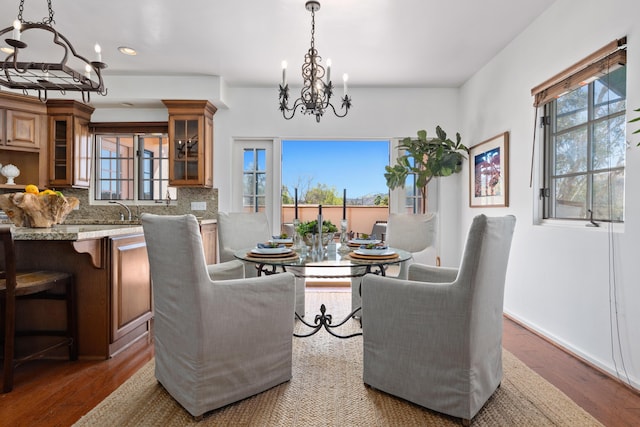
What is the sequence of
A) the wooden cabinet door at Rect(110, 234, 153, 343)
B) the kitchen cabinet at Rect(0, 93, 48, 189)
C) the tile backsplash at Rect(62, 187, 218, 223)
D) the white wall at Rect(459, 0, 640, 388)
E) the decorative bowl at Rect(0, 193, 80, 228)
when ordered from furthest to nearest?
the tile backsplash at Rect(62, 187, 218, 223), the kitchen cabinet at Rect(0, 93, 48, 189), the wooden cabinet door at Rect(110, 234, 153, 343), the decorative bowl at Rect(0, 193, 80, 228), the white wall at Rect(459, 0, 640, 388)

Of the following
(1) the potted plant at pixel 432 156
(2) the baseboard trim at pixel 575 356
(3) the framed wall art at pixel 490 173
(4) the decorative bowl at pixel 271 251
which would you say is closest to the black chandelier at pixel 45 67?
(4) the decorative bowl at pixel 271 251

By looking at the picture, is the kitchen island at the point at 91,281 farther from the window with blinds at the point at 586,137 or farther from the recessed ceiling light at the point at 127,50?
the window with blinds at the point at 586,137

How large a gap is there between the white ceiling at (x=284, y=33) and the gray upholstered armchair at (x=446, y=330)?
206cm

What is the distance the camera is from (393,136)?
4.72 metres

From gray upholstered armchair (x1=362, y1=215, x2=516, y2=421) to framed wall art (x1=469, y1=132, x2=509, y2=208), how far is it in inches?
78.1

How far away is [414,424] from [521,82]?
3017 millimetres

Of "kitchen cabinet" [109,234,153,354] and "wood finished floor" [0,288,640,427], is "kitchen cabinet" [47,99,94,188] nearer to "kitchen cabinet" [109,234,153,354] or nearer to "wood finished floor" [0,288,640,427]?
"kitchen cabinet" [109,234,153,354]

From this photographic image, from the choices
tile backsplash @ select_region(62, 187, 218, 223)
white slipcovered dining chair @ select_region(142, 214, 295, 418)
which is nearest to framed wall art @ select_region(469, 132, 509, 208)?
white slipcovered dining chair @ select_region(142, 214, 295, 418)

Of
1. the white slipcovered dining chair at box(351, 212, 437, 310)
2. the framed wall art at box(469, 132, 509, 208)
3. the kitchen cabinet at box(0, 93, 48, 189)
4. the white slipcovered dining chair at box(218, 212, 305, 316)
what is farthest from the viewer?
the kitchen cabinet at box(0, 93, 48, 189)

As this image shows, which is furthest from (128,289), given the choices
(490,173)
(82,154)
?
(490,173)

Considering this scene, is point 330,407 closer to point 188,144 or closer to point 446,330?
point 446,330

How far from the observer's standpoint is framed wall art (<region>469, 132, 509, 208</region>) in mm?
3484

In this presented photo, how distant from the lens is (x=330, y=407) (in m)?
1.77

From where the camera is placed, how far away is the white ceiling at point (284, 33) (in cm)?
281
